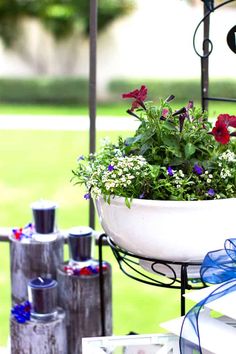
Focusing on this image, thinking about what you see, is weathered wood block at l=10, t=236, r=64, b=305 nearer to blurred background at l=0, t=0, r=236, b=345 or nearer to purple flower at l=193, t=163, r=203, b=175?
purple flower at l=193, t=163, r=203, b=175

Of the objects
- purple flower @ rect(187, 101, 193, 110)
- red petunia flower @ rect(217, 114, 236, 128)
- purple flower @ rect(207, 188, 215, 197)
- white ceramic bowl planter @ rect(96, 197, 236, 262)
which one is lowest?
white ceramic bowl planter @ rect(96, 197, 236, 262)

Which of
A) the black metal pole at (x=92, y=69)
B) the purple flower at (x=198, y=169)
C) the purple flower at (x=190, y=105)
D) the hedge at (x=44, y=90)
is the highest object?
the hedge at (x=44, y=90)

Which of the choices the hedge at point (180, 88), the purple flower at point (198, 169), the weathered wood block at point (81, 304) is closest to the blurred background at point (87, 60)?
the hedge at point (180, 88)

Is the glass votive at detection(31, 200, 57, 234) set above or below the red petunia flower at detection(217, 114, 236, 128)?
below

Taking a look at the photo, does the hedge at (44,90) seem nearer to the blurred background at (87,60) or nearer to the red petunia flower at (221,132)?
the blurred background at (87,60)

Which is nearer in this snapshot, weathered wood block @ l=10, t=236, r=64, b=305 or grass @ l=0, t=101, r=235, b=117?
weathered wood block @ l=10, t=236, r=64, b=305

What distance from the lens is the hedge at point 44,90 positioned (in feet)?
38.3

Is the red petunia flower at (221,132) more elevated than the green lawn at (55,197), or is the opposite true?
the red petunia flower at (221,132)

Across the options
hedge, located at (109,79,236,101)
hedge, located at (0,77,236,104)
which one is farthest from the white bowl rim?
hedge, located at (0,77,236,104)

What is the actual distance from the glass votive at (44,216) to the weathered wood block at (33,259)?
0.03 metres

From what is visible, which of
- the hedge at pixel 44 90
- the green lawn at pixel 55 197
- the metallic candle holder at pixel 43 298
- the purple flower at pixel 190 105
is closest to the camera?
the purple flower at pixel 190 105

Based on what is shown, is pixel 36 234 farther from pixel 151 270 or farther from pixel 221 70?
pixel 221 70

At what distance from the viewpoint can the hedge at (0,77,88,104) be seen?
1166cm

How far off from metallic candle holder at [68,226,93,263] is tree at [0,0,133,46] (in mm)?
11075
